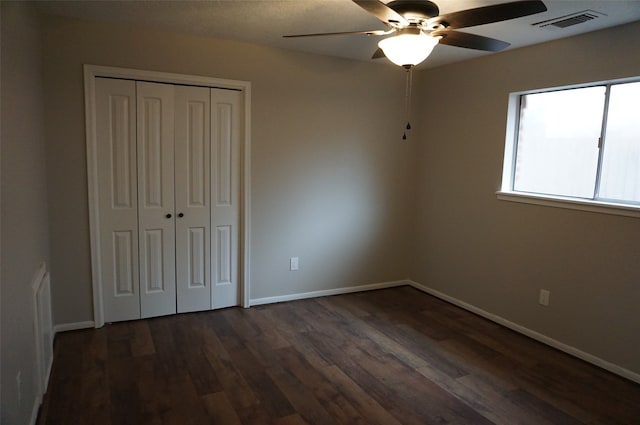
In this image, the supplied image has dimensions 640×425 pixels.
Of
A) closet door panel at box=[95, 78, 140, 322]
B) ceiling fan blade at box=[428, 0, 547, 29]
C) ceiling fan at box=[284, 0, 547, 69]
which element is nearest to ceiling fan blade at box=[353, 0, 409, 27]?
ceiling fan at box=[284, 0, 547, 69]

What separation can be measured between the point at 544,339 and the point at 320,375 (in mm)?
1920

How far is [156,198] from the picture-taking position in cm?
356

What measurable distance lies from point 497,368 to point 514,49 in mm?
2587

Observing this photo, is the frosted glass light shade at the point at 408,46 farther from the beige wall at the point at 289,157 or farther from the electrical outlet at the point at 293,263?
the electrical outlet at the point at 293,263

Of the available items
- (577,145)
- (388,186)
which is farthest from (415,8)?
(388,186)

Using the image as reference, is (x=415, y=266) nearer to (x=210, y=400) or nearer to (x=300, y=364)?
(x=300, y=364)

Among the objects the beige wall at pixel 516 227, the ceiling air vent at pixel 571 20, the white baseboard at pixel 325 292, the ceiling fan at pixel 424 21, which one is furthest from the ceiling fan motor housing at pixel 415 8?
the white baseboard at pixel 325 292

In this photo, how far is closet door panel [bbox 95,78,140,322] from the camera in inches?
131

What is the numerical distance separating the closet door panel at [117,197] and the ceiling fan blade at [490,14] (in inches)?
97.0

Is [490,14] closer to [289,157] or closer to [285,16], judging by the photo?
[285,16]

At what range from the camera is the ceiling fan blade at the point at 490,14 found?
1.85m

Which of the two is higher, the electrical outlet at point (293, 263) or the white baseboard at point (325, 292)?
the electrical outlet at point (293, 263)

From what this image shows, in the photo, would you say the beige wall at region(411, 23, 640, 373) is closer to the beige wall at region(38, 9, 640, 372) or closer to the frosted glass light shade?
the beige wall at region(38, 9, 640, 372)

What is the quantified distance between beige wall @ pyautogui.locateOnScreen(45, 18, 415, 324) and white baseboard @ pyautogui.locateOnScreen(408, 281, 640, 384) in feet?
2.34
